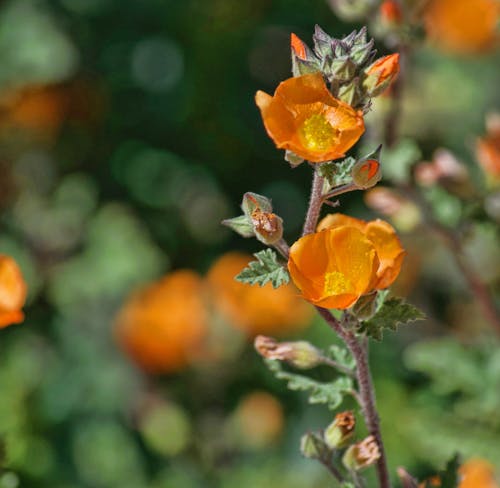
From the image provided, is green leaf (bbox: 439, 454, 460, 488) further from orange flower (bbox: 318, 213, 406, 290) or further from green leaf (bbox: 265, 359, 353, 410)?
orange flower (bbox: 318, 213, 406, 290)

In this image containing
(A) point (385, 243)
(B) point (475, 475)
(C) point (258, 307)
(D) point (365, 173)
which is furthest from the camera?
(C) point (258, 307)

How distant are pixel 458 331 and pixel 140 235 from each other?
142 centimetres

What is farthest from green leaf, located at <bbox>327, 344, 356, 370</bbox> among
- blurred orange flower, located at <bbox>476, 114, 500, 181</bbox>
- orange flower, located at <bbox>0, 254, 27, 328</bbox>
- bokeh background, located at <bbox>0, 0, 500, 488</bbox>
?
blurred orange flower, located at <bbox>476, 114, 500, 181</bbox>

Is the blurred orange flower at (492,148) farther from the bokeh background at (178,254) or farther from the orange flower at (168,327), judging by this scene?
the orange flower at (168,327)

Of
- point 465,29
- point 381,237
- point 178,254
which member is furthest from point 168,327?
point 465,29

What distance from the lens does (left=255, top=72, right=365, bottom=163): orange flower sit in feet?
4.52

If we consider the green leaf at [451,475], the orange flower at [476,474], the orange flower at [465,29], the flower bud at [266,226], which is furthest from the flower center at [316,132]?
the orange flower at [465,29]

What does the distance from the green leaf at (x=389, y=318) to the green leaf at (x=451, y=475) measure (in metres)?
0.33

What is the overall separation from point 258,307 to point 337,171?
6.90ft

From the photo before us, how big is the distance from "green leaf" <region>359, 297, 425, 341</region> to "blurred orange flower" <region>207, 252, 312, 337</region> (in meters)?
1.98

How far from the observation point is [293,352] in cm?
162

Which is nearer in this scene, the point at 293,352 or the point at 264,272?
the point at 264,272

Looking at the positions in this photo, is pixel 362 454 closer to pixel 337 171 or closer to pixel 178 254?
pixel 337 171

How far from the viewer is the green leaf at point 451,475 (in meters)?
1.59
